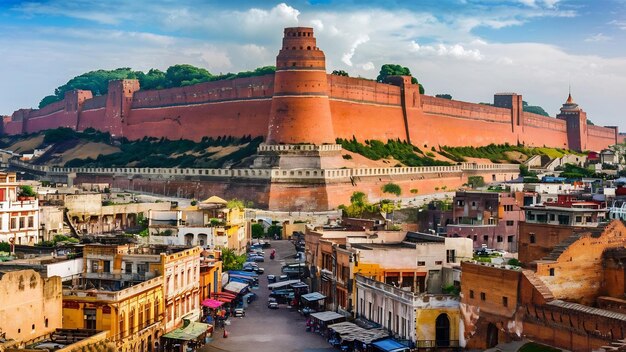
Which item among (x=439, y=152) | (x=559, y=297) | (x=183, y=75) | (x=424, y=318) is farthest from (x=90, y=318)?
(x=183, y=75)

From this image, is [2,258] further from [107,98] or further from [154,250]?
[107,98]

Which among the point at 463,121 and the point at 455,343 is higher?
the point at 463,121

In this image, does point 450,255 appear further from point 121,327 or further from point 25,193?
point 25,193

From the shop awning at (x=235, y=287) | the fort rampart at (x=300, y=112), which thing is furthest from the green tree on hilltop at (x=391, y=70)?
the shop awning at (x=235, y=287)

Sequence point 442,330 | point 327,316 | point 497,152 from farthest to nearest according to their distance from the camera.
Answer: point 497,152 → point 327,316 → point 442,330

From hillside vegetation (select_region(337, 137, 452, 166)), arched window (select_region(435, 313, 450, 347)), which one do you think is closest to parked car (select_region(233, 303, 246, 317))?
arched window (select_region(435, 313, 450, 347))

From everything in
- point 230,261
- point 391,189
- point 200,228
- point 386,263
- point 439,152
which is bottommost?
point 230,261

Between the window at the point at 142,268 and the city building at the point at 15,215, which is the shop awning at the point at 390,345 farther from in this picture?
the city building at the point at 15,215

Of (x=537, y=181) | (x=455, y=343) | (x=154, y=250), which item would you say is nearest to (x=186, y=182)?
(x=537, y=181)
